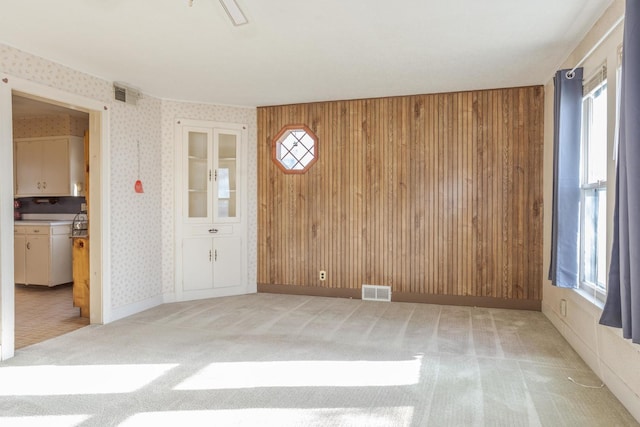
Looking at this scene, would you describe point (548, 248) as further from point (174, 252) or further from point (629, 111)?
point (174, 252)

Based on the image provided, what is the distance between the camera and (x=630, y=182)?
6.86 feet

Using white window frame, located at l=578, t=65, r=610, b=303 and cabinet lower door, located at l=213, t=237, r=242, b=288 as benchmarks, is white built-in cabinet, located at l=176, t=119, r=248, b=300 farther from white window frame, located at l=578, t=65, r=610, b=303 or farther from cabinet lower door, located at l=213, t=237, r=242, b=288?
white window frame, located at l=578, t=65, r=610, b=303

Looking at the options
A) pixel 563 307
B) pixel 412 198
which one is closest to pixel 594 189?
pixel 563 307

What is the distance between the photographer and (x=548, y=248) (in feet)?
15.2

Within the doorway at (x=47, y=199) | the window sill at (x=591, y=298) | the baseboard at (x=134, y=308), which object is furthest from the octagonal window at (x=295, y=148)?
the window sill at (x=591, y=298)

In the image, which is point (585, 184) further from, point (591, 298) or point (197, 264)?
point (197, 264)

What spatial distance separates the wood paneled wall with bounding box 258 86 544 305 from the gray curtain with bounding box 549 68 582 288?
144 centimetres

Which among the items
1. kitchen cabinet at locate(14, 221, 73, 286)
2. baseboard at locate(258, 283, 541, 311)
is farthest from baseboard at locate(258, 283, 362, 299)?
kitchen cabinet at locate(14, 221, 73, 286)

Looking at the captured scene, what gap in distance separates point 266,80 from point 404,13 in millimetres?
2035

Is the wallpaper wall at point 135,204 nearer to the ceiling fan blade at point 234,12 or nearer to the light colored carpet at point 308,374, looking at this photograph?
the light colored carpet at point 308,374

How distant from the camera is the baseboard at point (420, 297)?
4984 mm

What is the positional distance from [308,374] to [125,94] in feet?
12.2

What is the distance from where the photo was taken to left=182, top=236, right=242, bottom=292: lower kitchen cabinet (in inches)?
219

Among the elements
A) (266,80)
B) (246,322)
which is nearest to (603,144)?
(266,80)
